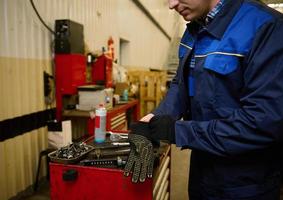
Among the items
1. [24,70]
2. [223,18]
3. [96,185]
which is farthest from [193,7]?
[24,70]

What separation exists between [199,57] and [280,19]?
30 cm

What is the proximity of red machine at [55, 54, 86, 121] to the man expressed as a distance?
1.80m

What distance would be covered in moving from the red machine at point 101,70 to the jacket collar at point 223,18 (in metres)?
2.39

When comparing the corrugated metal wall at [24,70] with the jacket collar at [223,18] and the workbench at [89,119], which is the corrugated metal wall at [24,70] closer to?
the workbench at [89,119]

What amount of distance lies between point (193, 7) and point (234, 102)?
1.27 feet

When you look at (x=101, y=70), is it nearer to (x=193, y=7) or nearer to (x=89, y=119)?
(x=89, y=119)

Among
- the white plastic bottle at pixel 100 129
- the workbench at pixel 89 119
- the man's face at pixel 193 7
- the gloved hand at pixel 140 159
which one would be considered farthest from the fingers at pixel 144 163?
the workbench at pixel 89 119

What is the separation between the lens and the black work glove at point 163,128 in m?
0.97

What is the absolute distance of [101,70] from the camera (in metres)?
3.27

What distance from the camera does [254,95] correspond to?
32.9 inches

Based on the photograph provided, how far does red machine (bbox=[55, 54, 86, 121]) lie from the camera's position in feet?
8.66

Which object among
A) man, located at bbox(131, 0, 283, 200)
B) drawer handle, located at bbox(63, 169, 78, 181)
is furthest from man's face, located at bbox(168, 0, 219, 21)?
drawer handle, located at bbox(63, 169, 78, 181)

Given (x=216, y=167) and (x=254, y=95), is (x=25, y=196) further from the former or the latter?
(x=254, y=95)

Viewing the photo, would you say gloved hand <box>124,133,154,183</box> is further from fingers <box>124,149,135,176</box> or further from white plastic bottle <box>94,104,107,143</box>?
white plastic bottle <box>94,104,107,143</box>
